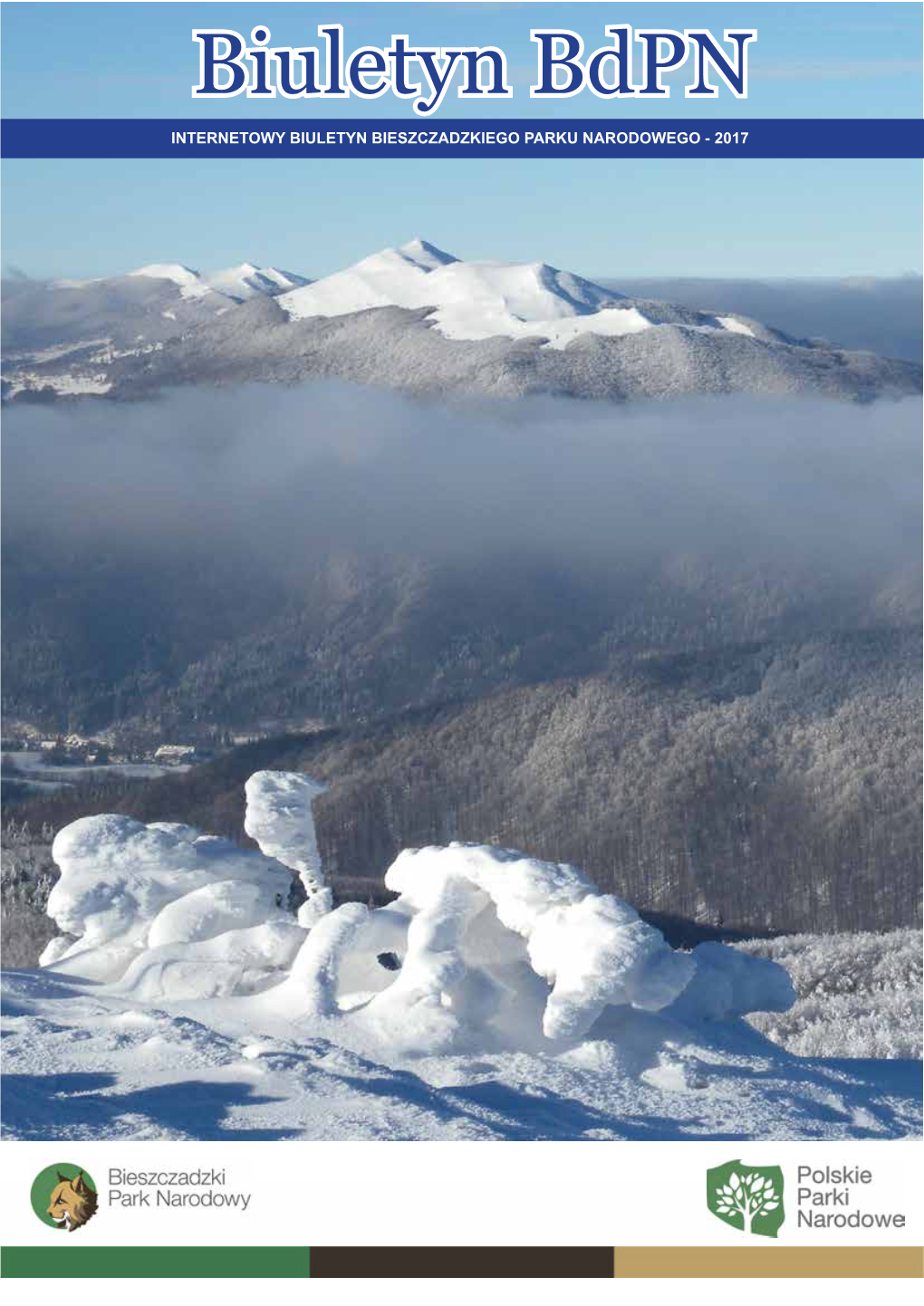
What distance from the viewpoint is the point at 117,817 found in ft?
96.9

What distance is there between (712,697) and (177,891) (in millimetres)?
123540

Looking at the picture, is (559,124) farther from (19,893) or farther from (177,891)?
(19,893)

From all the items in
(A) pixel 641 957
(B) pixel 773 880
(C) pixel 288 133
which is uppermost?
(C) pixel 288 133
